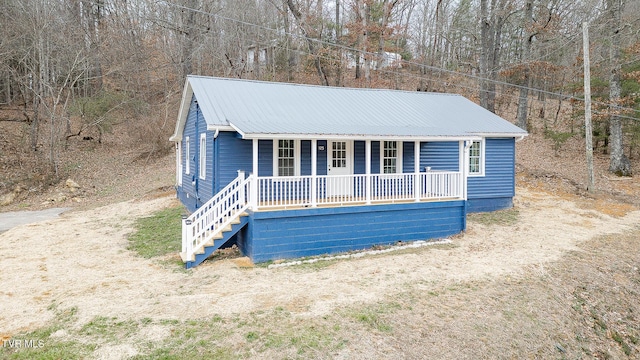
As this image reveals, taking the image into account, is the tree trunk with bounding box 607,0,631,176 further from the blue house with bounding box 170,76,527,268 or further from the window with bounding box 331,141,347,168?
the window with bounding box 331,141,347,168

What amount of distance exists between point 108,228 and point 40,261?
3937 mm

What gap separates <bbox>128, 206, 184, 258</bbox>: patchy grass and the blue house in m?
0.88

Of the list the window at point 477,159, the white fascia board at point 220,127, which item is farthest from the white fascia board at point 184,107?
the window at point 477,159

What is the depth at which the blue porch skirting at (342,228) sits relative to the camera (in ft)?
33.0

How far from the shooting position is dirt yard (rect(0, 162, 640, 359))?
6324mm

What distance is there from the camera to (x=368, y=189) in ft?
36.9

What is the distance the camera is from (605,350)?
717cm

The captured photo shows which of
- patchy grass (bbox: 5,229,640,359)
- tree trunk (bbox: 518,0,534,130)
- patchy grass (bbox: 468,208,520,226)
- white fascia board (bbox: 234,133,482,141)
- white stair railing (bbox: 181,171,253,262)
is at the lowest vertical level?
patchy grass (bbox: 5,229,640,359)

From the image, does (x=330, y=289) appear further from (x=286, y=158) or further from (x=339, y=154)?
(x=339, y=154)

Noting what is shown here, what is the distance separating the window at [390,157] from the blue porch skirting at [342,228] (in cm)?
248

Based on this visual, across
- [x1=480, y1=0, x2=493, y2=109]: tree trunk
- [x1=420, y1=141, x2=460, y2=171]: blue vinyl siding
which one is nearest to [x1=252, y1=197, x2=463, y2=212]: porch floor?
[x1=420, y1=141, x2=460, y2=171]: blue vinyl siding

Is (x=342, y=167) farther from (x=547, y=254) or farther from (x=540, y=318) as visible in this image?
(x=540, y=318)

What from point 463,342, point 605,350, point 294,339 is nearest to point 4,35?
point 294,339

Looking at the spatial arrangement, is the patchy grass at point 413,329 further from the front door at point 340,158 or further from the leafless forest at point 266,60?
the leafless forest at point 266,60
